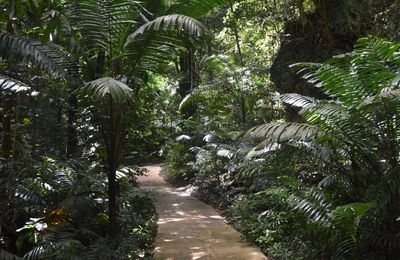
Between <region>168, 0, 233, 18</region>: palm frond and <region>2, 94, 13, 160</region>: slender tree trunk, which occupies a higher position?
<region>168, 0, 233, 18</region>: palm frond

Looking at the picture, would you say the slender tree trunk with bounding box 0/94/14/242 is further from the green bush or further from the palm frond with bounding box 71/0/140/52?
the green bush

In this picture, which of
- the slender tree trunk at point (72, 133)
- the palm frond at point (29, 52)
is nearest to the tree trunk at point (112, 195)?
the palm frond at point (29, 52)

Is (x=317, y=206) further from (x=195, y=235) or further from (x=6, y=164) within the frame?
(x=6, y=164)

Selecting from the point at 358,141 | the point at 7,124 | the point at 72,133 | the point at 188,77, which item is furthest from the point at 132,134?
the point at 188,77

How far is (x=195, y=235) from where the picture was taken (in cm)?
570

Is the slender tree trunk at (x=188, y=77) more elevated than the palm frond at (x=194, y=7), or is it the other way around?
the slender tree trunk at (x=188, y=77)

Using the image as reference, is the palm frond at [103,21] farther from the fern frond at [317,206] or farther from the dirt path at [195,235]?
the dirt path at [195,235]

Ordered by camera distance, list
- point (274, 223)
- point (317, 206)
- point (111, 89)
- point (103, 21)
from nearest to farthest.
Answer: point (111, 89), point (103, 21), point (317, 206), point (274, 223)

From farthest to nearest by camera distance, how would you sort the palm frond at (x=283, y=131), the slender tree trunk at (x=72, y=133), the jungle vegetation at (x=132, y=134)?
the slender tree trunk at (x=72, y=133), the palm frond at (x=283, y=131), the jungle vegetation at (x=132, y=134)

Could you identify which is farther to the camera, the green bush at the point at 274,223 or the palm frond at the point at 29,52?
the green bush at the point at 274,223

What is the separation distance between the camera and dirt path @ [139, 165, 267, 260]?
15.7 feet

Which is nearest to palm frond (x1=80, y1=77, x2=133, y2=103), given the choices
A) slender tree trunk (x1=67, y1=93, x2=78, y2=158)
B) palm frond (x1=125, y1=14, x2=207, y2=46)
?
palm frond (x1=125, y1=14, x2=207, y2=46)

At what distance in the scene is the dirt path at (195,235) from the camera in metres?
4.77

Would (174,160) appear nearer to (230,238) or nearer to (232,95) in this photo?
(232,95)
